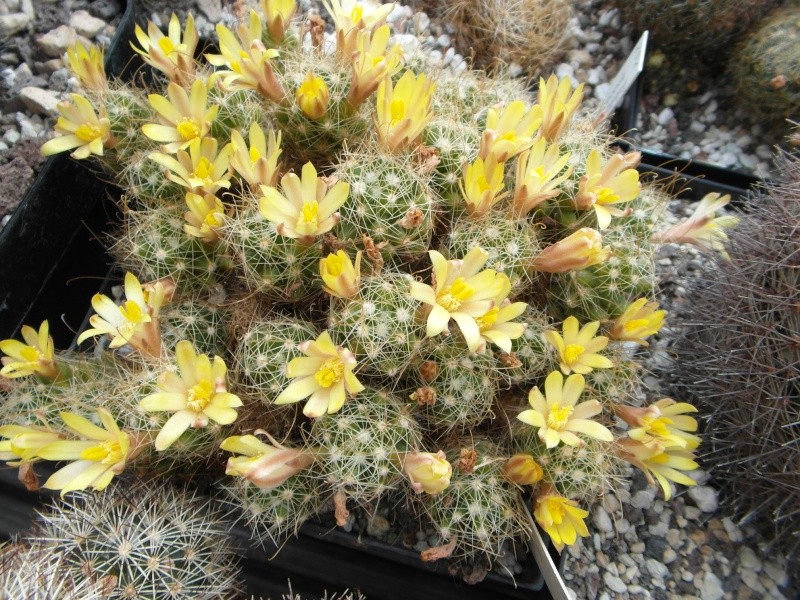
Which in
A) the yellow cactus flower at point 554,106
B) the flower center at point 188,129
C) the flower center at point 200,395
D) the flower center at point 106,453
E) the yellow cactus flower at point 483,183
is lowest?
the flower center at point 106,453

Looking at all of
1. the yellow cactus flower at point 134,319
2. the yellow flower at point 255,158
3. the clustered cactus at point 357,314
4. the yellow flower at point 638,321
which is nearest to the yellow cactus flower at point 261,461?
the clustered cactus at point 357,314

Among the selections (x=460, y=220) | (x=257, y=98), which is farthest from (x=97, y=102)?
(x=460, y=220)

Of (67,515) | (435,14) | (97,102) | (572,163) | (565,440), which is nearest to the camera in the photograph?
(565,440)

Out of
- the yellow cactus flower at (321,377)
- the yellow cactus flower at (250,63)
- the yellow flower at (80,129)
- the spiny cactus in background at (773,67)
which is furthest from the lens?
the spiny cactus in background at (773,67)

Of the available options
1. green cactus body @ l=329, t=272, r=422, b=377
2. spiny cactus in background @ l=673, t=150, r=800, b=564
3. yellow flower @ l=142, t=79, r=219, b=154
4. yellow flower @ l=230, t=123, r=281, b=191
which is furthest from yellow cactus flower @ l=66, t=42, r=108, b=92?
spiny cactus in background @ l=673, t=150, r=800, b=564

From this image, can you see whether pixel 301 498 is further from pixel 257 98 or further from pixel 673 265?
pixel 673 265

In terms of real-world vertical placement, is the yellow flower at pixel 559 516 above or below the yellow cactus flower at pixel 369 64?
below

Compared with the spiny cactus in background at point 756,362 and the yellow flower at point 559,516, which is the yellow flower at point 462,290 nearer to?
the yellow flower at point 559,516
